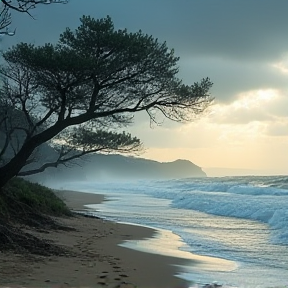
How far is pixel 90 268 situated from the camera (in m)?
7.71

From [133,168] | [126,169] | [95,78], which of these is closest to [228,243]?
[95,78]

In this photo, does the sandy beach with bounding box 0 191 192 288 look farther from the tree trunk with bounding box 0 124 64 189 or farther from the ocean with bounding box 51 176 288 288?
the tree trunk with bounding box 0 124 64 189

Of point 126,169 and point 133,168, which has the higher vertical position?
point 133,168

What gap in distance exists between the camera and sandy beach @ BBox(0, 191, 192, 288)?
653 centimetres

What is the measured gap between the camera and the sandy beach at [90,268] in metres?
6.53

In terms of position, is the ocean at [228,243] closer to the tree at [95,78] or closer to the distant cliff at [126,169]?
the tree at [95,78]

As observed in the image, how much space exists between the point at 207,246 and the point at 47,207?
7414 millimetres

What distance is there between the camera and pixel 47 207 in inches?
679

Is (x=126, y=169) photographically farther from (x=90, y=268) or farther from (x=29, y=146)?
(x=90, y=268)

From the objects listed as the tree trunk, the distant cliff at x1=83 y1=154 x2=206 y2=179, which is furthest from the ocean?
the distant cliff at x1=83 y1=154 x2=206 y2=179

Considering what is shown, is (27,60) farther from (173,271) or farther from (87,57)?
(173,271)

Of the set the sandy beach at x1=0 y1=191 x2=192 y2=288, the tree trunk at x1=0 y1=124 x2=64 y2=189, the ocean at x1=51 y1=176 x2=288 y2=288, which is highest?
the tree trunk at x1=0 y1=124 x2=64 y2=189

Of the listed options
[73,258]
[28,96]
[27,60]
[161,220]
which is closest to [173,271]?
[73,258]

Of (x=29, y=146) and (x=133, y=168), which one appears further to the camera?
(x=133, y=168)
